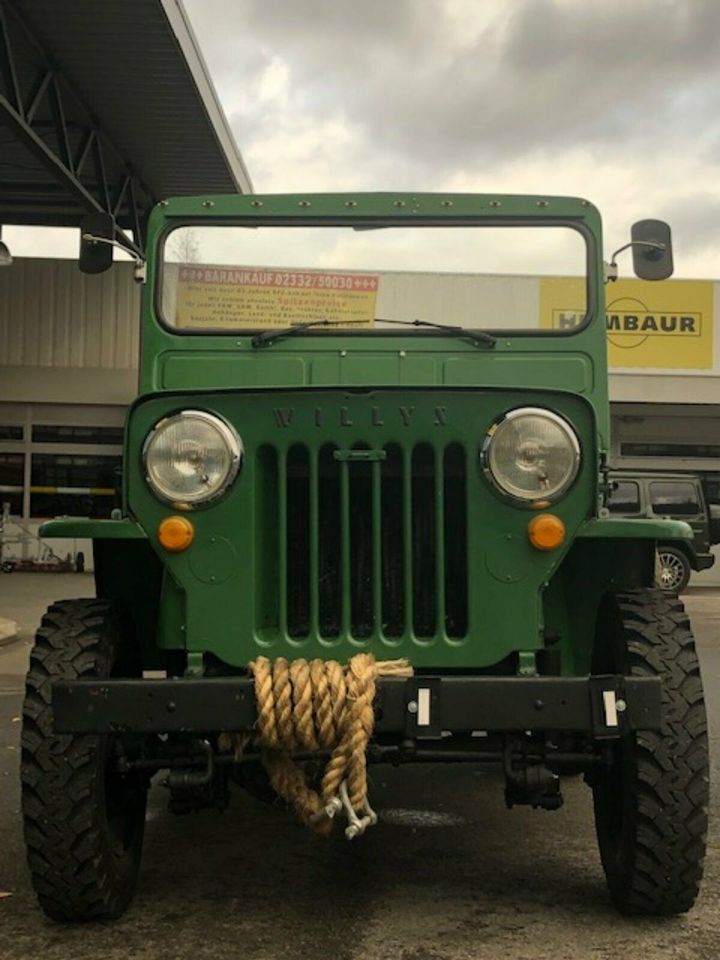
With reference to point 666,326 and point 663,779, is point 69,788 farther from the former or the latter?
→ point 666,326

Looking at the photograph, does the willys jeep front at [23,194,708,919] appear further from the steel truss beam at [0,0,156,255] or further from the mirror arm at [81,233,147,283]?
the steel truss beam at [0,0,156,255]

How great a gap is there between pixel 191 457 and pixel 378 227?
1.76 meters

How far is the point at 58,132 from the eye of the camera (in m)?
12.7

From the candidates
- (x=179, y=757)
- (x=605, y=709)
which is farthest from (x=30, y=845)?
(x=605, y=709)

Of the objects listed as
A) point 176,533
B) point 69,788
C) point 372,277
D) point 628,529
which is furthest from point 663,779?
point 372,277

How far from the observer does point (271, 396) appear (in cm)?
338

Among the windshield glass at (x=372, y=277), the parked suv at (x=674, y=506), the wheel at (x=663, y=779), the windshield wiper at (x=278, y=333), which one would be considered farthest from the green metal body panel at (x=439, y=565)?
the parked suv at (x=674, y=506)

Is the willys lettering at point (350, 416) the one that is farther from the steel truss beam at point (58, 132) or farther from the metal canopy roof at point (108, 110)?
the metal canopy roof at point (108, 110)

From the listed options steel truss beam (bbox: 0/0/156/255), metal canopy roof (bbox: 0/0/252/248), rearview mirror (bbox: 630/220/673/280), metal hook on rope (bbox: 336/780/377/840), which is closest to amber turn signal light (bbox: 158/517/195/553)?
metal hook on rope (bbox: 336/780/377/840)

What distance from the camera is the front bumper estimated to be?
10.0 ft

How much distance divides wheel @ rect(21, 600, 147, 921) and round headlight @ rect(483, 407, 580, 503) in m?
1.35

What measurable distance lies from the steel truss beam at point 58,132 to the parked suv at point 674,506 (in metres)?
8.50

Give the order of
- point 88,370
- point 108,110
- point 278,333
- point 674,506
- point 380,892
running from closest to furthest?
point 380,892 → point 278,333 → point 108,110 → point 674,506 → point 88,370

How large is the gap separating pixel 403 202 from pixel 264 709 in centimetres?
245
